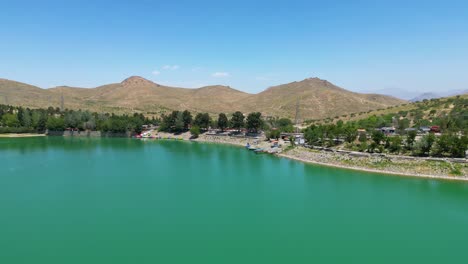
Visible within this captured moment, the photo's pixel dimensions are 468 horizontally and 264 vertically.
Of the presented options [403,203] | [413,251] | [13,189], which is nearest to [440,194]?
[403,203]

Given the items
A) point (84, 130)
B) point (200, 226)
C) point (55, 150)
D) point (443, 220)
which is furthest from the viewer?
point (84, 130)

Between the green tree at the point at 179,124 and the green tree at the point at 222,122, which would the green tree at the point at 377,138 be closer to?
the green tree at the point at 222,122

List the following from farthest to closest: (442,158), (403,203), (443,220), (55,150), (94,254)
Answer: (55,150) → (442,158) → (403,203) → (443,220) → (94,254)

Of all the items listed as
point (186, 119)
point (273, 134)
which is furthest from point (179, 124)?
point (273, 134)

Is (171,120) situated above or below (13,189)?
above

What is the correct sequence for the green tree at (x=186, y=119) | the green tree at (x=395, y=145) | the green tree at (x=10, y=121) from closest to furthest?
the green tree at (x=395, y=145), the green tree at (x=10, y=121), the green tree at (x=186, y=119)

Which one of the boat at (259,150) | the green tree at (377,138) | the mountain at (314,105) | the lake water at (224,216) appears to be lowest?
the lake water at (224,216)

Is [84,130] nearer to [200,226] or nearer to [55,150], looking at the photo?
[55,150]

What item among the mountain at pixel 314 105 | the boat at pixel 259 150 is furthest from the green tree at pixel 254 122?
the mountain at pixel 314 105

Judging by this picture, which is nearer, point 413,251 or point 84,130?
point 413,251
